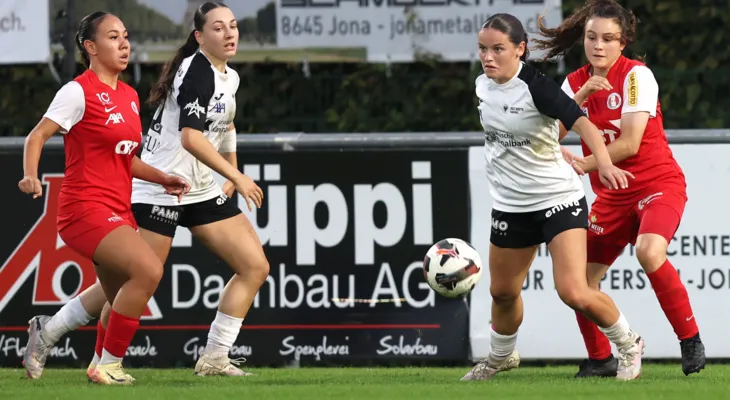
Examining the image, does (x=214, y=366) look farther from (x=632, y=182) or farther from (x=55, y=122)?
(x=632, y=182)

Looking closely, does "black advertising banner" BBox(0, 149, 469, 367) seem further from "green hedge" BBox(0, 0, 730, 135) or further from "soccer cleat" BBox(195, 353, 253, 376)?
"green hedge" BBox(0, 0, 730, 135)

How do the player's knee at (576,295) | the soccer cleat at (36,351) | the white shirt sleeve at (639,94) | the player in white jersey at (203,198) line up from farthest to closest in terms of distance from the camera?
the soccer cleat at (36,351)
the player in white jersey at (203,198)
the white shirt sleeve at (639,94)
the player's knee at (576,295)

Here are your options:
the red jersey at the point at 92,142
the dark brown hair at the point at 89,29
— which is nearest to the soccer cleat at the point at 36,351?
the red jersey at the point at 92,142

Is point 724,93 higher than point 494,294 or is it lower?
higher

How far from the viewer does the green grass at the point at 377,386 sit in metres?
7.45

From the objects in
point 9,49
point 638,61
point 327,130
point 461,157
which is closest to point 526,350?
point 461,157

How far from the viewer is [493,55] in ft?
25.9

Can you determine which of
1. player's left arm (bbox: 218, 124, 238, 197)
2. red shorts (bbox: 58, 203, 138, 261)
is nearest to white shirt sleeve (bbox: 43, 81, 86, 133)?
red shorts (bbox: 58, 203, 138, 261)

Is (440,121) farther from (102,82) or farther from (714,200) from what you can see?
(102,82)

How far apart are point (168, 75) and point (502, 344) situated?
2484 mm

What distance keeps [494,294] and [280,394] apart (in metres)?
1.45

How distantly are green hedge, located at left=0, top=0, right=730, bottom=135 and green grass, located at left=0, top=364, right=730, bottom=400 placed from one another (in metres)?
3.41

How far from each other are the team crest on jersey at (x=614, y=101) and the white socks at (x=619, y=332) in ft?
3.80

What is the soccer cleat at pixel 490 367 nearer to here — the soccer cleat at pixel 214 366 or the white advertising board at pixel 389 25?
the soccer cleat at pixel 214 366
